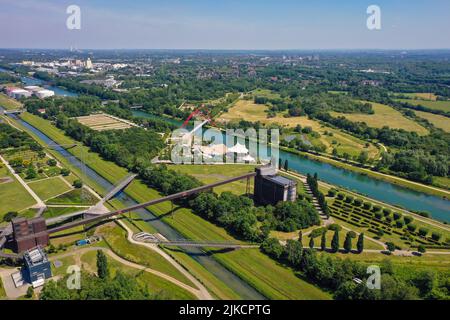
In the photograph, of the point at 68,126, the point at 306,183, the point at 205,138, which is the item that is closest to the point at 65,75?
the point at 68,126

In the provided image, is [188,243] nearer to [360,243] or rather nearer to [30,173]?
[360,243]

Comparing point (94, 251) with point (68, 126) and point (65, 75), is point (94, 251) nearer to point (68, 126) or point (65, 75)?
point (68, 126)

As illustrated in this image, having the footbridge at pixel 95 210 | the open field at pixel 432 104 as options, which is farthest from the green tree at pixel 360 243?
the open field at pixel 432 104

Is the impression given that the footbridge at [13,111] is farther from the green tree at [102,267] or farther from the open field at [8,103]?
the green tree at [102,267]

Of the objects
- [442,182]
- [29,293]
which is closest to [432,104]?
[442,182]

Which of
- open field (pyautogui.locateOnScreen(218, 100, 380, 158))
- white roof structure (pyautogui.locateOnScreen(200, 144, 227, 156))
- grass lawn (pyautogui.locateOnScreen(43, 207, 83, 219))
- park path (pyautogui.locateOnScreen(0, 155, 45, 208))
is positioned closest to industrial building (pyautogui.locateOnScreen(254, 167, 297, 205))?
white roof structure (pyautogui.locateOnScreen(200, 144, 227, 156))

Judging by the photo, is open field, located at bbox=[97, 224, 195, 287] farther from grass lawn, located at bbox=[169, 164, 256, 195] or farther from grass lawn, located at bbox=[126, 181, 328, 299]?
grass lawn, located at bbox=[169, 164, 256, 195]

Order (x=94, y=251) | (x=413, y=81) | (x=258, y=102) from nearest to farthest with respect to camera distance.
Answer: (x=94, y=251), (x=258, y=102), (x=413, y=81)
